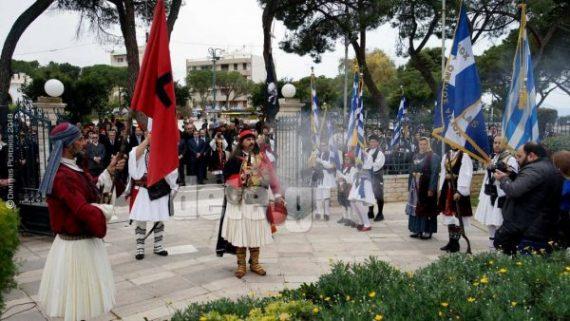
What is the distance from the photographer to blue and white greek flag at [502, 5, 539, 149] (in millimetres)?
6625

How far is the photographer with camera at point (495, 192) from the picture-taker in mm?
6534

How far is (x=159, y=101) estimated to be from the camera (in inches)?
183

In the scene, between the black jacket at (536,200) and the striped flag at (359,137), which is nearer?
the black jacket at (536,200)

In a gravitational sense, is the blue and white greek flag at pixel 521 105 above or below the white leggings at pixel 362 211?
above

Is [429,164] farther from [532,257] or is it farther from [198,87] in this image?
[198,87]

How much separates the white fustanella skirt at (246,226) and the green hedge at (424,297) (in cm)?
196

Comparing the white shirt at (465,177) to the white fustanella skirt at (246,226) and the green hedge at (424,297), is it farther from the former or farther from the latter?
the white fustanella skirt at (246,226)

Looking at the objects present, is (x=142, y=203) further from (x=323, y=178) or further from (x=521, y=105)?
(x=521, y=105)

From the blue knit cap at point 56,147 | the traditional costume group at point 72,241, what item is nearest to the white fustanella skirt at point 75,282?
the traditional costume group at point 72,241

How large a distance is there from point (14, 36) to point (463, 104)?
1374 cm

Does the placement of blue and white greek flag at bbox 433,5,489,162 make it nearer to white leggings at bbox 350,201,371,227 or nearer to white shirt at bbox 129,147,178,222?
white leggings at bbox 350,201,371,227

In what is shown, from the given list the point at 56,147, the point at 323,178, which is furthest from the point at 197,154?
the point at 56,147

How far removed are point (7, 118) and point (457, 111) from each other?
23.7ft

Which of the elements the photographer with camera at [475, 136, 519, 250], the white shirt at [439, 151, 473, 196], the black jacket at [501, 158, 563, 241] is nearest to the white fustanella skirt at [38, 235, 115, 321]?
the black jacket at [501, 158, 563, 241]
